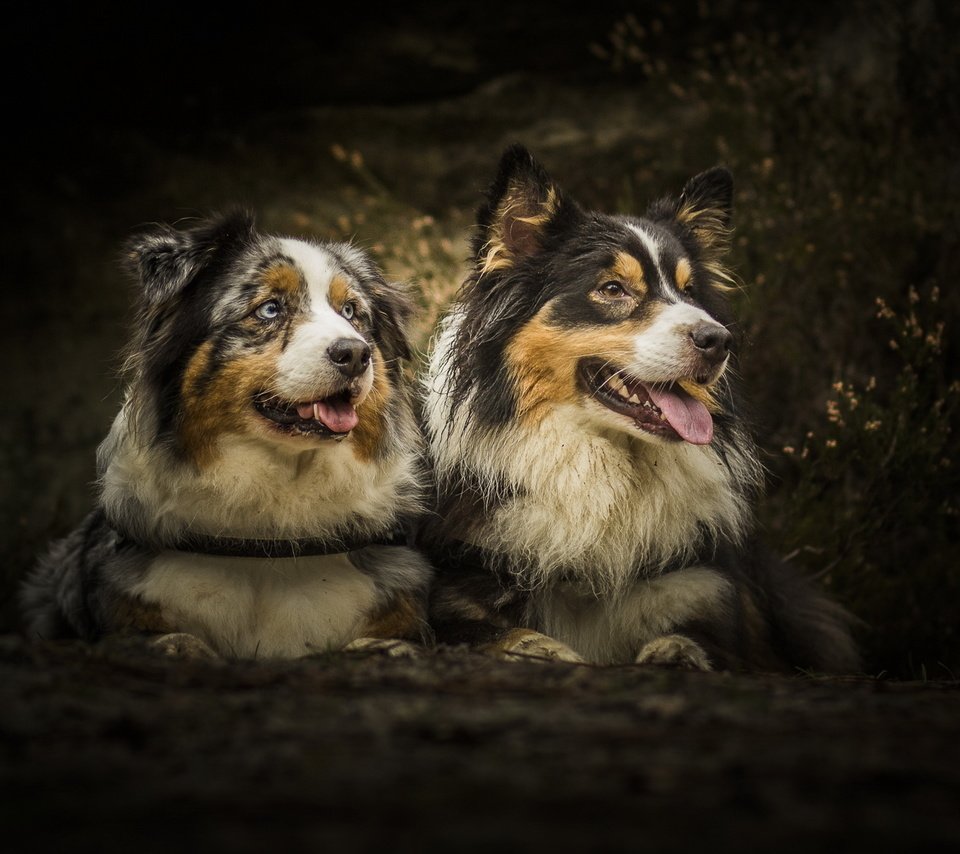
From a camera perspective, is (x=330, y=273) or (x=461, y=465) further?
(x=461, y=465)

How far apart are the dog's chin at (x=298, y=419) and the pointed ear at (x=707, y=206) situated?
1.68 m

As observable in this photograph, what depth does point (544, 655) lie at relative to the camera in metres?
3.46

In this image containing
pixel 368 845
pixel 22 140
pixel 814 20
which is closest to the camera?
pixel 368 845

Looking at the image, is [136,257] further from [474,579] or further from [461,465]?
[474,579]

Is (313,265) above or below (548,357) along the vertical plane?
above

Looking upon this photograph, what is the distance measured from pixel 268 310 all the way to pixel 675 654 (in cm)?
181

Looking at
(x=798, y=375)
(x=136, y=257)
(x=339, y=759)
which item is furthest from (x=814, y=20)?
(x=339, y=759)

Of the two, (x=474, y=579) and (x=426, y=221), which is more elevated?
(x=426, y=221)

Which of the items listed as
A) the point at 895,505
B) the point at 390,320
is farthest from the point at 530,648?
the point at 895,505

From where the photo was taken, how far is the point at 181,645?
129 inches

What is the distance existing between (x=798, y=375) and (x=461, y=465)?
2899 millimetres

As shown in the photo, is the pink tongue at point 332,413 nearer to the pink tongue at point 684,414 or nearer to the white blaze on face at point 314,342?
the white blaze on face at point 314,342

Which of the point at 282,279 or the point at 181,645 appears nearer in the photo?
the point at 181,645

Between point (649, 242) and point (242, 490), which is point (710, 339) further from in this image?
point (242, 490)
